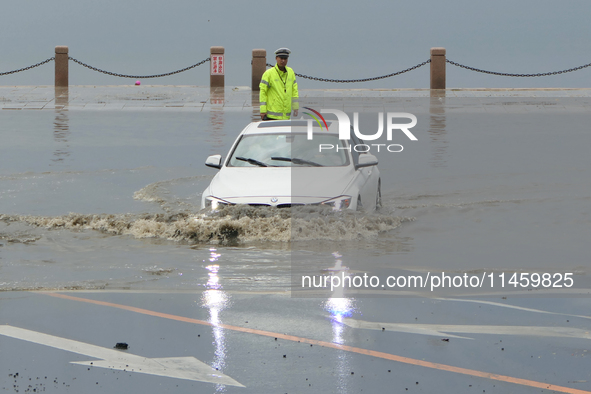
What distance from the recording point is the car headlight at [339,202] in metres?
9.81

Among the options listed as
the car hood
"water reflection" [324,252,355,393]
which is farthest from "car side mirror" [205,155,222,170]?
"water reflection" [324,252,355,393]

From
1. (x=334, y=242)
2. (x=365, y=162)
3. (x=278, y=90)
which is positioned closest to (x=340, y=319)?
(x=334, y=242)

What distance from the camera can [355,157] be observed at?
36.4 ft

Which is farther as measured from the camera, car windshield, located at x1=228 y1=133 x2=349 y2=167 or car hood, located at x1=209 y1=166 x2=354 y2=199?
car windshield, located at x1=228 y1=133 x2=349 y2=167

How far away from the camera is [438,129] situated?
23172mm

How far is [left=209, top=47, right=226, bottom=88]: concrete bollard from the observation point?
34.6m

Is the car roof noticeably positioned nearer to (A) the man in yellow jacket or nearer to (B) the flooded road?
(B) the flooded road

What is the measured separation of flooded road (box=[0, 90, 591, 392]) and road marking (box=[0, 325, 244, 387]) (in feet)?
0.53

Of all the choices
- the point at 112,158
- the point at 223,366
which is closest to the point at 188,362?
the point at 223,366

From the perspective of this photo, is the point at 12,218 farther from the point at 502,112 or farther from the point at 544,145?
the point at 502,112

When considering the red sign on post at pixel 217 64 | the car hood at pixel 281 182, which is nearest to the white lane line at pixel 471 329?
the car hood at pixel 281 182

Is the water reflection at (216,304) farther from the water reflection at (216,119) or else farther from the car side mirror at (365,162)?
the water reflection at (216,119)

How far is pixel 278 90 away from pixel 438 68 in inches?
828

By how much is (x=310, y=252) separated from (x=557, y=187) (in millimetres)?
6319
